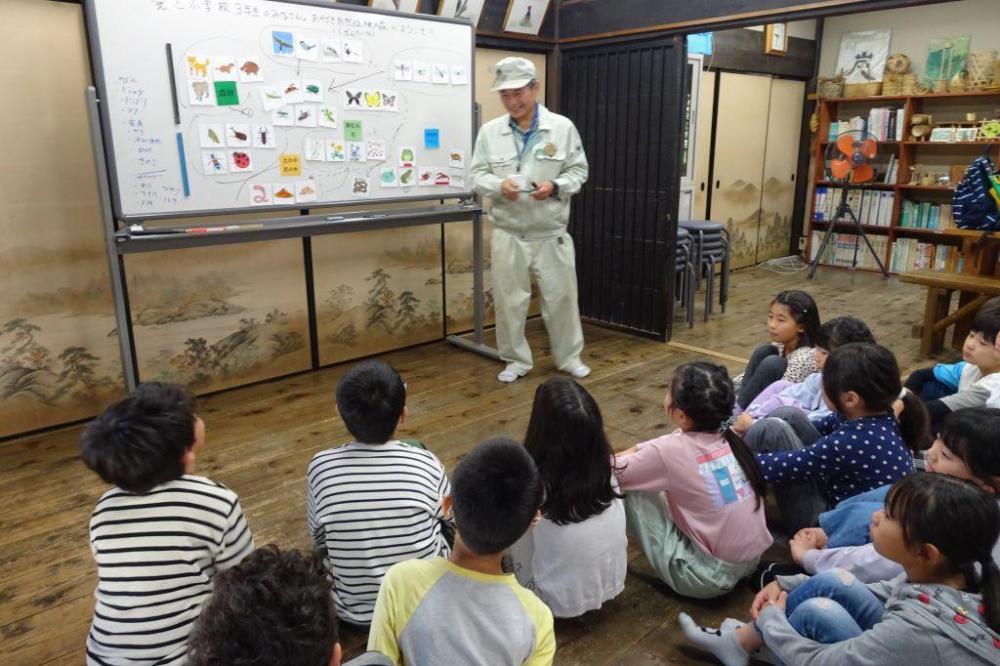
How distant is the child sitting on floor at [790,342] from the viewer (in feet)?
8.41

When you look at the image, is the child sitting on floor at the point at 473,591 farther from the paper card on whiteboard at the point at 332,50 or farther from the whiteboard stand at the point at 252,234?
the paper card on whiteboard at the point at 332,50

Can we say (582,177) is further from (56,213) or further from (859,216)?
A: (859,216)

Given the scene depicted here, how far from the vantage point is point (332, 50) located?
10.8 ft

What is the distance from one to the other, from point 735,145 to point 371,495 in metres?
5.96

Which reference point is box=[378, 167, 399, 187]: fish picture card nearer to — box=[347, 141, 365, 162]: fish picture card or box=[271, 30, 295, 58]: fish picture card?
box=[347, 141, 365, 162]: fish picture card

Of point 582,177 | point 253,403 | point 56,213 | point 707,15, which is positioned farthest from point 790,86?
point 56,213

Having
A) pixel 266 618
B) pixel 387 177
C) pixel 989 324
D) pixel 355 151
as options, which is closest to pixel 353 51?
pixel 355 151

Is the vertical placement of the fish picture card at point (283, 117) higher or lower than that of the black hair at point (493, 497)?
higher

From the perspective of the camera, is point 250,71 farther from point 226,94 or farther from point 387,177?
point 387,177

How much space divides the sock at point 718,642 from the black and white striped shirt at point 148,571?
1151 millimetres

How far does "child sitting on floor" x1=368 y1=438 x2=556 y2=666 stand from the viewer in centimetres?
111

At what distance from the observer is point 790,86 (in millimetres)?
6996

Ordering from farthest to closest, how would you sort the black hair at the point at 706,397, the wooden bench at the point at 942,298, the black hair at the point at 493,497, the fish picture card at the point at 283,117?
the wooden bench at the point at 942,298, the fish picture card at the point at 283,117, the black hair at the point at 706,397, the black hair at the point at 493,497

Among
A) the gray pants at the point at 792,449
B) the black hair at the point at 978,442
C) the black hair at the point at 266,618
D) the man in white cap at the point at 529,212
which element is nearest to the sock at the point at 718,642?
the gray pants at the point at 792,449
